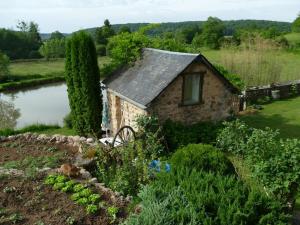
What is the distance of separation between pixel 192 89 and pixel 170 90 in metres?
1.09

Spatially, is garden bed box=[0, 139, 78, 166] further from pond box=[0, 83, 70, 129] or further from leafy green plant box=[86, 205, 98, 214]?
pond box=[0, 83, 70, 129]

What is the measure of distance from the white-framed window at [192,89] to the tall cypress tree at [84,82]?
3923mm

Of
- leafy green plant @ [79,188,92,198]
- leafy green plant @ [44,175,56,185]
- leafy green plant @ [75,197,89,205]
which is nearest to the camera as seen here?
leafy green plant @ [75,197,89,205]

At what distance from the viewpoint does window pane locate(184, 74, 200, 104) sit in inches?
522

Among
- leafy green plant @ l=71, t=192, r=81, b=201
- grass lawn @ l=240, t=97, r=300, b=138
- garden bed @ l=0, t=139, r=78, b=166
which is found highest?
leafy green plant @ l=71, t=192, r=81, b=201

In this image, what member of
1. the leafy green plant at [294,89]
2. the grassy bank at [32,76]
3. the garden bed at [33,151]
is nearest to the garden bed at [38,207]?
the garden bed at [33,151]

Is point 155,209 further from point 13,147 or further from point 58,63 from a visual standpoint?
point 58,63

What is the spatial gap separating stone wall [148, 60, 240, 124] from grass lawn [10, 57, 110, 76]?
30879mm

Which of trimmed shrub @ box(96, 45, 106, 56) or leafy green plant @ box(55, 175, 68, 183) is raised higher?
trimmed shrub @ box(96, 45, 106, 56)

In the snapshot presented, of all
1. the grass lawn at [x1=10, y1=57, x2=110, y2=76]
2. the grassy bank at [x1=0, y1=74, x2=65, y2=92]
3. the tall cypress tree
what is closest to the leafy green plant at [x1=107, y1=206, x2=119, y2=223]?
the tall cypress tree

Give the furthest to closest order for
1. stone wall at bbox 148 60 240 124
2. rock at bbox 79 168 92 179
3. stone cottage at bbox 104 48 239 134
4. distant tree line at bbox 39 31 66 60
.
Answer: distant tree line at bbox 39 31 66 60
stone wall at bbox 148 60 240 124
stone cottage at bbox 104 48 239 134
rock at bbox 79 168 92 179

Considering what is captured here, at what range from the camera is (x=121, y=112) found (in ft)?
48.2

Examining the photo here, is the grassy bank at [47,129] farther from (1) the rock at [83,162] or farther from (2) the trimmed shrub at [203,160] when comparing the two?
(2) the trimmed shrub at [203,160]

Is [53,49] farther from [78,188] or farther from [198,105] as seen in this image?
[78,188]
